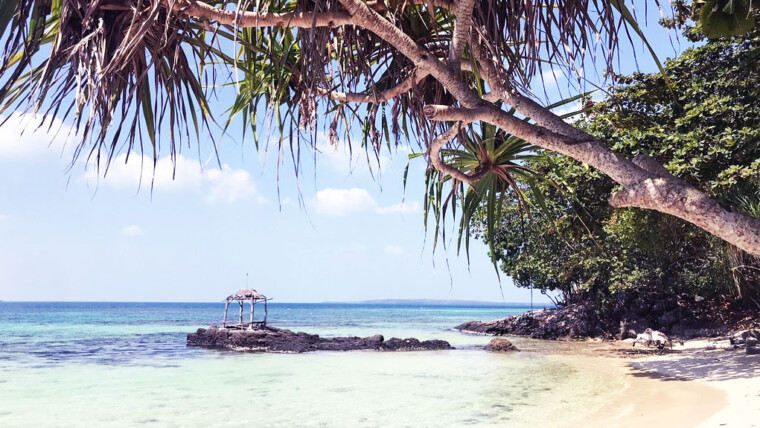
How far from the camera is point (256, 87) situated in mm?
3152

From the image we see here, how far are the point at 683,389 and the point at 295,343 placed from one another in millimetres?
13002

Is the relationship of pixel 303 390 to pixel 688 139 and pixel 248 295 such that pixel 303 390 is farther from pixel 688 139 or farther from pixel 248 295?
pixel 248 295

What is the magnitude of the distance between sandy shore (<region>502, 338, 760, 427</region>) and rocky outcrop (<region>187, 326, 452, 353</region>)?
5.67 m

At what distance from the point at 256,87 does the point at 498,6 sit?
1.27m

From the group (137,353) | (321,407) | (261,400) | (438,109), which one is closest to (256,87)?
(438,109)

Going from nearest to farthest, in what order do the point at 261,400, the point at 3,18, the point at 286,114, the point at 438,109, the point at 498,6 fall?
1. the point at 3,18
2. the point at 438,109
3. the point at 498,6
4. the point at 286,114
5. the point at 261,400

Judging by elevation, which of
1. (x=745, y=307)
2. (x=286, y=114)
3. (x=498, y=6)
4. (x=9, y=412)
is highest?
(x=498, y=6)

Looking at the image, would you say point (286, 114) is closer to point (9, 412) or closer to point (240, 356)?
point (9, 412)

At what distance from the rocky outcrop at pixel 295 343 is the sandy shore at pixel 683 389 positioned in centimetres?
567

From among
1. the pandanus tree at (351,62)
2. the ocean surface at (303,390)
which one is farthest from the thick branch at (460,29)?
the ocean surface at (303,390)

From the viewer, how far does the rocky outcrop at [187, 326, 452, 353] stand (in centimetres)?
1973

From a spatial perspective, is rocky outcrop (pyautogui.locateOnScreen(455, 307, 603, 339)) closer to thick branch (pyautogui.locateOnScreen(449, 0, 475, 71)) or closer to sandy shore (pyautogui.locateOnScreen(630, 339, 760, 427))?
sandy shore (pyautogui.locateOnScreen(630, 339, 760, 427))

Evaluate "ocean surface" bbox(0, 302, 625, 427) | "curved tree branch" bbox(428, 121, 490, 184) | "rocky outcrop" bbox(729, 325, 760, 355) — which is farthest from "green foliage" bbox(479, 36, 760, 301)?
"curved tree branch" bbox(428, 121, 490, 184)

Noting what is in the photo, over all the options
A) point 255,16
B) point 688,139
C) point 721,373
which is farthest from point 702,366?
point 255,16
